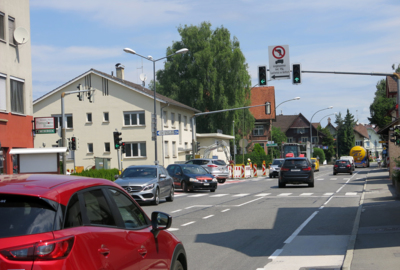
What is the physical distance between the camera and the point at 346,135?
133 metres

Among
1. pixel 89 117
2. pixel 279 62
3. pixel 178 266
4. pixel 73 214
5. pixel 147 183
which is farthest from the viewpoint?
pixel 89 117

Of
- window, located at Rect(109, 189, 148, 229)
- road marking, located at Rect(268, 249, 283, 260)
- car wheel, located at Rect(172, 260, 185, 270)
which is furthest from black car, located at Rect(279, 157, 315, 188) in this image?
window, located at Rect(109, 189, 148, 229)

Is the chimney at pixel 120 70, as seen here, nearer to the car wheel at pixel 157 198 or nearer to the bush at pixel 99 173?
the bush at pixel 99 173

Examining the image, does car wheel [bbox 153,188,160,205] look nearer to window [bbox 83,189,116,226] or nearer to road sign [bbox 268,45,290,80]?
road sign [bbox 268,45,290,80]

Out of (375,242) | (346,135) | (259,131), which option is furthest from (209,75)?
(346,135)

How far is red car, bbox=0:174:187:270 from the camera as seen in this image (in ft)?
10.6

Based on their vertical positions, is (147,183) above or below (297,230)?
above

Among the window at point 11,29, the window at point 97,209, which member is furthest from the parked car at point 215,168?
the window at point 97,209

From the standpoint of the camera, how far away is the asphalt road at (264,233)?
29.1 ft

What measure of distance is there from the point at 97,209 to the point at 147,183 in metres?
16.5

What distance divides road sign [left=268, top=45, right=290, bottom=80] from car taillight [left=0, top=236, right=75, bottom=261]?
24.0m

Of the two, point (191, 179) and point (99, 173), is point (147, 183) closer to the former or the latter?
point (191, 179)

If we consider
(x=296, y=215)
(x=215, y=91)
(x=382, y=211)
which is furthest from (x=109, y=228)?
(x=215, y=91)

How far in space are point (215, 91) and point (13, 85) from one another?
117ft
